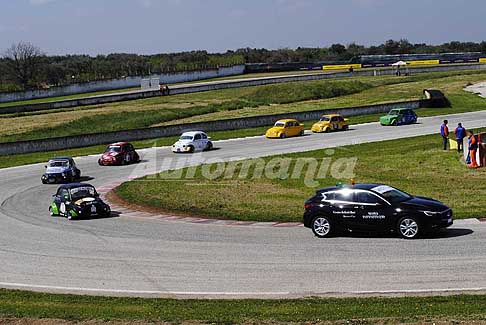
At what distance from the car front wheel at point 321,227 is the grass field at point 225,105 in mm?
41101

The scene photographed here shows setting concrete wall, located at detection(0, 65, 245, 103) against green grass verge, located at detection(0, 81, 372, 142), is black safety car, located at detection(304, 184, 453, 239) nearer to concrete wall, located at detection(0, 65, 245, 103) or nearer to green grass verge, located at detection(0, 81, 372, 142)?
green grass verge, located at detection(0, 81, 372, 142)

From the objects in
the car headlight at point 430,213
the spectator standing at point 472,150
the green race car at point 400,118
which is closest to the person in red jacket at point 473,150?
the spectator standing at point 472,150

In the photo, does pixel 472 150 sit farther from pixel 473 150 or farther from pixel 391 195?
pixel 391 195

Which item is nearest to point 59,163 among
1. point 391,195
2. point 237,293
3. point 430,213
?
point 391,195

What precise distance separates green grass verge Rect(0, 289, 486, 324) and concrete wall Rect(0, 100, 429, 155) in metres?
35.9

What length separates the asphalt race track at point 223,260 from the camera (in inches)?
627

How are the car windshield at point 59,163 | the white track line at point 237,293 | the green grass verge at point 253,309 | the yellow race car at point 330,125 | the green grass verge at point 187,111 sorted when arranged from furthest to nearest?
the green grass verge at point 187,111 < the yellow race car at point 330,125 < the car windshield at point 59,163 < the white track line at point 237,293 < the green grass verge at point 253,309

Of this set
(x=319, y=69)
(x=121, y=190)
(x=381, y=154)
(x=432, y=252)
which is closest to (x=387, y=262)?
(x=432, y=252)

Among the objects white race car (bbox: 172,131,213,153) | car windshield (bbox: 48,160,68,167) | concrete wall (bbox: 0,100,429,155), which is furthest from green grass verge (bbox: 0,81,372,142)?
car windshield (bbox: 48,160,68,167)

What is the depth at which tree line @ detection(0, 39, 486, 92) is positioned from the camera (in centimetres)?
12673

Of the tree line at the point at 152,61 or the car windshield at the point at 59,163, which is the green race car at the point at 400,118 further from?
the tree line at the point at 152,61

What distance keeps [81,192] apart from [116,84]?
80.6m

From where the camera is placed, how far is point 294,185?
30734 mm

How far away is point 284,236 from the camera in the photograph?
21.2 meters
